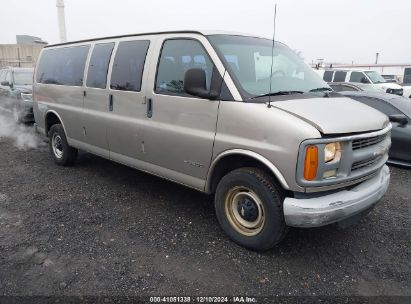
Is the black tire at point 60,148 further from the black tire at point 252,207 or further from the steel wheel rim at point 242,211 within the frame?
the steel wheel rim at point 242,211

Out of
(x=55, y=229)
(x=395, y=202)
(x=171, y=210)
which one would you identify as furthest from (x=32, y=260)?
(x=395, y=202)

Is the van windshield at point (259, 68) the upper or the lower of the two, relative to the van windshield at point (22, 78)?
upper

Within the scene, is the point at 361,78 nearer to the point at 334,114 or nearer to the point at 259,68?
the point at 259,68

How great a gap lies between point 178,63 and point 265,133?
4.76 feet

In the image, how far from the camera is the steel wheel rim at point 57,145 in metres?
6.57

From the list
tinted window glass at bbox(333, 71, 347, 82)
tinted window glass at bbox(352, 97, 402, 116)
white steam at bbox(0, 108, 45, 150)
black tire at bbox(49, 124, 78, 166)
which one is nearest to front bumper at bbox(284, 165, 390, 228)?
tinted window glass at bbox(352, 97, 402, 116)

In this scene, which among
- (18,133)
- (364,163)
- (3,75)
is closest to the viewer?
(364,163)

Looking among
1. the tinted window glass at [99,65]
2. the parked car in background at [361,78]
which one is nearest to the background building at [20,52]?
the parked car in background at [361,78]

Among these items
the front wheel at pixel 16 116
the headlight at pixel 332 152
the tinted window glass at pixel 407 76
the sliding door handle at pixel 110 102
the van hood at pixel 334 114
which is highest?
the van hood at pixel 334 114

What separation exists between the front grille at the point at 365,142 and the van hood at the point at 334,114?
9 cm

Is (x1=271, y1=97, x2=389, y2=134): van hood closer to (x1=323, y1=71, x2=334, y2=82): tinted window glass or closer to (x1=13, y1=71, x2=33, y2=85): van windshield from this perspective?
(x1=13, y1=71, x2=33, y2=85): van windshield

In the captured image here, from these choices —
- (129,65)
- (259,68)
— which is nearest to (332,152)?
(259,68)

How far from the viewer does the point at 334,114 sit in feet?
11.1

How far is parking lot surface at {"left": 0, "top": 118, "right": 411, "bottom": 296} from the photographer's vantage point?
3113 millimetres
